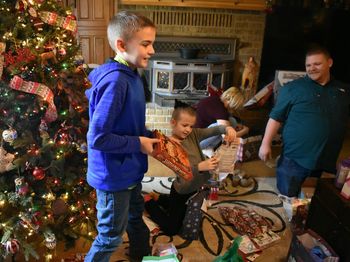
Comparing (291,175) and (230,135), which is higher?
(230,135)

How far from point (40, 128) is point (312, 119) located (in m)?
1.68

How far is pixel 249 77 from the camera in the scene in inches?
160

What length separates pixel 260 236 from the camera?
2.22 meters

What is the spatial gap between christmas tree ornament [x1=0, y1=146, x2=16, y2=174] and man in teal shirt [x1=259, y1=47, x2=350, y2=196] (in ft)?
5.19

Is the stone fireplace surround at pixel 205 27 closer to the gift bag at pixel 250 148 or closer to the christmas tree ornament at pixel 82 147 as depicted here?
the gift bag at pixel 250 148

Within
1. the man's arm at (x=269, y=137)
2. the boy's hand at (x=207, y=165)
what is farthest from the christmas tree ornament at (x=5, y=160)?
the man's arm at (x=269, y=137)

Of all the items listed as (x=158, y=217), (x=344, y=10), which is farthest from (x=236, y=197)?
(x=344, y=10)

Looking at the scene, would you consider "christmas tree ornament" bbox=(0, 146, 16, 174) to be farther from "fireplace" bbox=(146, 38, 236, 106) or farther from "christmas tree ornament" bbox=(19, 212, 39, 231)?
"fireplace" bbox=(146, 38, 236, 106)

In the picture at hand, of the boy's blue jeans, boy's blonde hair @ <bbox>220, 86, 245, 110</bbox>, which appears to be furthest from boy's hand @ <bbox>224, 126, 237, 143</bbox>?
boy's blonde hair @ <bbox>220, 86, 245, 110</bbox>

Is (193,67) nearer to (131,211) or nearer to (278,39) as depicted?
(278,39)

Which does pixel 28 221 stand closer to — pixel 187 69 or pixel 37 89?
pixel 37 89

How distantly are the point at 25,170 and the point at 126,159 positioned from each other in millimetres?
611

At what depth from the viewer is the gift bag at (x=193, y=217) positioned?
208 centimetres

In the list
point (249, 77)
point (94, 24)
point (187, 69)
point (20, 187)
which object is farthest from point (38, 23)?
point (249, 77)
